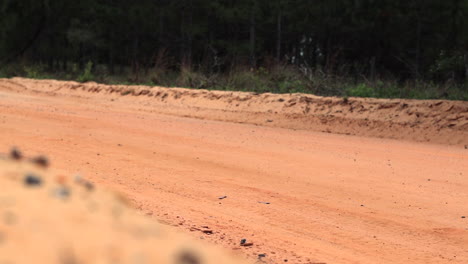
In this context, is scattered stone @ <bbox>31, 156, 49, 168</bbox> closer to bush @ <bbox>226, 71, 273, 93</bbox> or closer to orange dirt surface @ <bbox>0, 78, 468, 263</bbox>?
orange dirt surface @ <bbox>0, 78, 468, 263</bbox>

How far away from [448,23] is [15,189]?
31.4m

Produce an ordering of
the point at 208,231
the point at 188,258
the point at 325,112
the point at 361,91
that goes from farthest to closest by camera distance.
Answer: the point at 361,91 → the point at 325,112 → the point at 208,231 → the point at 188,258

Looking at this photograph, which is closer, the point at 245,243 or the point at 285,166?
the point at 245,243

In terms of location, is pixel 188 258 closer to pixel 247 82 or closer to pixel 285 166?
pixel 285 166

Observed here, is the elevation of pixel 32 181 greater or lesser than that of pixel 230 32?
lesser

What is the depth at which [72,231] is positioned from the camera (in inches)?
45.4

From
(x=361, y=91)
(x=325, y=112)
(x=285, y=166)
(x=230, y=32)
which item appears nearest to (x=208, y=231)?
(x=285, y=166)

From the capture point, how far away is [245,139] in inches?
369

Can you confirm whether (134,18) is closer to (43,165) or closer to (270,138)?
(270,138)

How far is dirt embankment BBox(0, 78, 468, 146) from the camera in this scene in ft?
35.4

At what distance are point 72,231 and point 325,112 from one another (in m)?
11.5

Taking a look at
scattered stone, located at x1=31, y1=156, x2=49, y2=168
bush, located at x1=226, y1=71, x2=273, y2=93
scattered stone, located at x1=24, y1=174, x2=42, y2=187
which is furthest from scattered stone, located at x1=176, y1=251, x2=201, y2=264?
bush, located at x1=226, y1=71, x2=273, y2=93

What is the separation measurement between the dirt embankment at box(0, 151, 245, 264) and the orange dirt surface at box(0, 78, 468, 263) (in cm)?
233

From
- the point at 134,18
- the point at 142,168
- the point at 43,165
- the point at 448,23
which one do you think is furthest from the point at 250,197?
the point at 134,18
